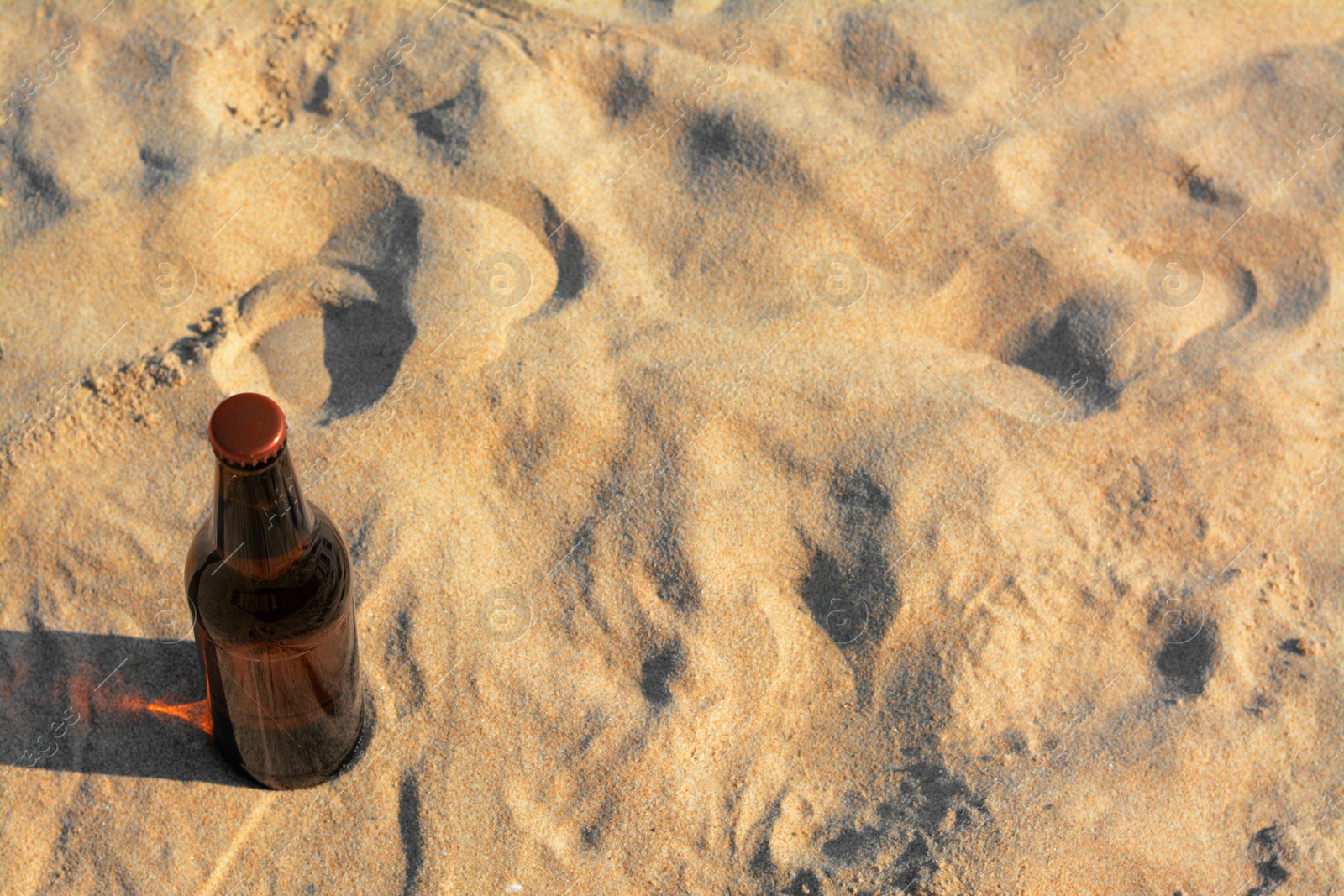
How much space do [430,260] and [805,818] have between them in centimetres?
171

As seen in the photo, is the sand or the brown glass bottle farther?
the sand

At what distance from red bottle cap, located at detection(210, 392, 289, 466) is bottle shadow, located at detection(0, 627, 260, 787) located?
1118mm

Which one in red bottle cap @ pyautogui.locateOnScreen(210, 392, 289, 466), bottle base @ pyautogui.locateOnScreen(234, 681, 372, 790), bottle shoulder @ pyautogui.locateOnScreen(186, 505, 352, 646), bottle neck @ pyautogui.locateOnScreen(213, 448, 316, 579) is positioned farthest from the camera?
bottle base @ pyautogui.locateOnScreen(234, 681, 372, 790)

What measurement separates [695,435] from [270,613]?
45.1 inches

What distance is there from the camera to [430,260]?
284 cm

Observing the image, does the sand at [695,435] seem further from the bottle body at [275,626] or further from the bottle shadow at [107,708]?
the bottle body at [275,626]

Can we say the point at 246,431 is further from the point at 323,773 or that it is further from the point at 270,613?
the point at 323,773

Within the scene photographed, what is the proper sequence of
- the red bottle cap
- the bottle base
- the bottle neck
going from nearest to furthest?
1. the red bottle cap
2. the bottle neck
3. the bottle base

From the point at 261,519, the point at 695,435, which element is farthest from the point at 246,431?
the point at 695,435

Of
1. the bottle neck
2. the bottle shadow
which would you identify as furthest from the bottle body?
the bottle shadow

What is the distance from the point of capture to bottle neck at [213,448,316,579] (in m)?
1.60

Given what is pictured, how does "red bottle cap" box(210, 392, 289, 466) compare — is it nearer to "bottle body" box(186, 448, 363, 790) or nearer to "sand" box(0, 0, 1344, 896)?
"bottle body" box(186, 448, 363, 790)

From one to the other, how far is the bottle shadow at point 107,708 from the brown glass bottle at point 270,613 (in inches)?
5.3

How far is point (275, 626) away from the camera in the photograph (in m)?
1.83
